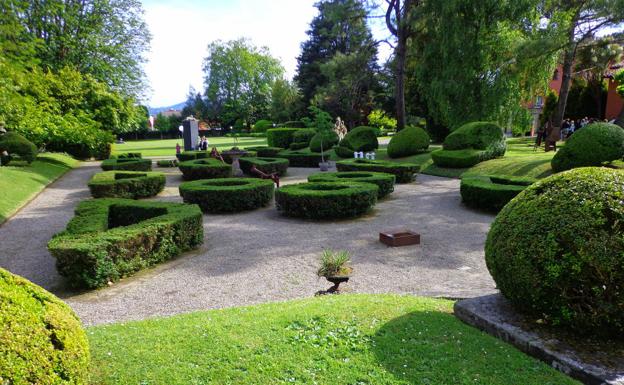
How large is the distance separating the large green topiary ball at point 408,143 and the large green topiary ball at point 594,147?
9.07m

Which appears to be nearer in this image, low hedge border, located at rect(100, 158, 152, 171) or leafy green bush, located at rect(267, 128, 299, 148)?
low hedge border, located at rect(100, 158, 152, 171)

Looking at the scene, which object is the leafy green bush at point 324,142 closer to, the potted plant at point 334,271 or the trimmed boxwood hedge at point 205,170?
the trimmed boxwood hedge at point 205,170

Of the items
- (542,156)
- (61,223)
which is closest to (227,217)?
(61,223)

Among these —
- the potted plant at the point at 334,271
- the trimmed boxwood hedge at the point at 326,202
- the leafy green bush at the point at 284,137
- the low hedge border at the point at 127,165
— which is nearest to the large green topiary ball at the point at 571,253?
the potted plant at the point at 334,271

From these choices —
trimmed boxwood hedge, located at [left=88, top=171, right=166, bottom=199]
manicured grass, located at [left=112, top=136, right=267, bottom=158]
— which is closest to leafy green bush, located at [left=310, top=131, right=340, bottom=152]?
manicured grass, located at [left=112, top=136, right=267, bottom=158]

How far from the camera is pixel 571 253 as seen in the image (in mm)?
3322

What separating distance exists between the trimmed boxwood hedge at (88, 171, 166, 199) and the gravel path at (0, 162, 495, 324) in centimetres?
162

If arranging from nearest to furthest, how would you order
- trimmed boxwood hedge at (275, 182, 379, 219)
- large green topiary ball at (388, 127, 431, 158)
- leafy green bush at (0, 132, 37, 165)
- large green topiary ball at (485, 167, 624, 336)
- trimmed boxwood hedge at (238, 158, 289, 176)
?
large green topiary ball at (485, 167, 624, 336), trimmed boxwood hedge at (275, 182, 379, 219), trimmed boxwood hedge at (238, 158, 289, 176), leafy green bush at (0, 132, 37, 165), large green topiary ball at (388, 127, 431, 158)

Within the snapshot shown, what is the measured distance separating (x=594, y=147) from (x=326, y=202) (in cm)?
1003

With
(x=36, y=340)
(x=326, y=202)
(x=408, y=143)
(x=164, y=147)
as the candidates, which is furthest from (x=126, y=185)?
(x=164, y=147)

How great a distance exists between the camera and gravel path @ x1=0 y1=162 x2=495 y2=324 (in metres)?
5.98

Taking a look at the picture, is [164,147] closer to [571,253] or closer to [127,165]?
[127,165]

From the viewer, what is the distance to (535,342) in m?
3.46

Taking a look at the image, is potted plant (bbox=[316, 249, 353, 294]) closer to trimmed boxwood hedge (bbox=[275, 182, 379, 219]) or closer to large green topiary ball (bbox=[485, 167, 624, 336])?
large green topiary ball (bbox=[485, 167, 624, 336])
